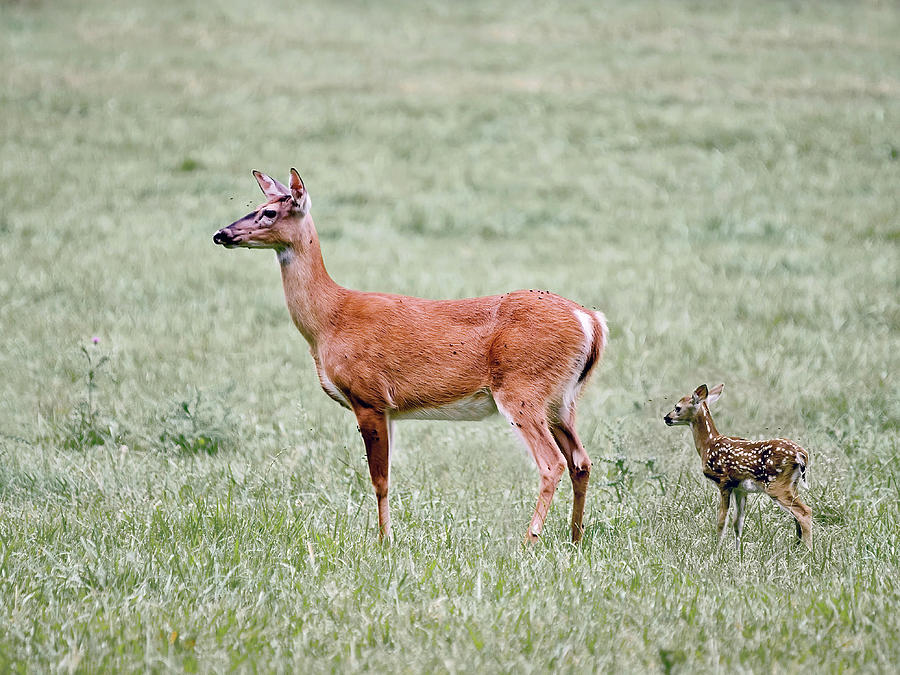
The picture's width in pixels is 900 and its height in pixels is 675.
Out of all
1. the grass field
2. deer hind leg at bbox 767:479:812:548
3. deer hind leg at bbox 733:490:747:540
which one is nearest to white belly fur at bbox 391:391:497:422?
the grass field

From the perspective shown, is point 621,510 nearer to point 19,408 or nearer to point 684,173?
point 19,408

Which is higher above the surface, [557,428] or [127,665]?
[557,428]

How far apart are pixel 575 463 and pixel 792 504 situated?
1022 mm

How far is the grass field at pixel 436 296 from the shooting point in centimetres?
407

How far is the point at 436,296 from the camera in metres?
10.2

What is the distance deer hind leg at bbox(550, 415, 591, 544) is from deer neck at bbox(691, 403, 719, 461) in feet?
1.70

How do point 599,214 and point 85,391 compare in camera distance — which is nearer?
point 85,391

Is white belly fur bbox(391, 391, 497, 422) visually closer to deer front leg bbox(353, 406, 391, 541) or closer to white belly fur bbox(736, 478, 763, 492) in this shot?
deer front leg bbox(353, 406, 391, 541)

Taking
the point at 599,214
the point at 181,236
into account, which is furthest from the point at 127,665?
the point at 599,214

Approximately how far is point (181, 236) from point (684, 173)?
7.32 metres

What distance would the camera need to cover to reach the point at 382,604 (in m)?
4.16

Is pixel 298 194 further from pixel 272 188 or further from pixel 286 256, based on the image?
pixel 286 256

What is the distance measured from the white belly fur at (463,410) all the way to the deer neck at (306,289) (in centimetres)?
58

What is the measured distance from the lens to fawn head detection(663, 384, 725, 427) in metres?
4.98
